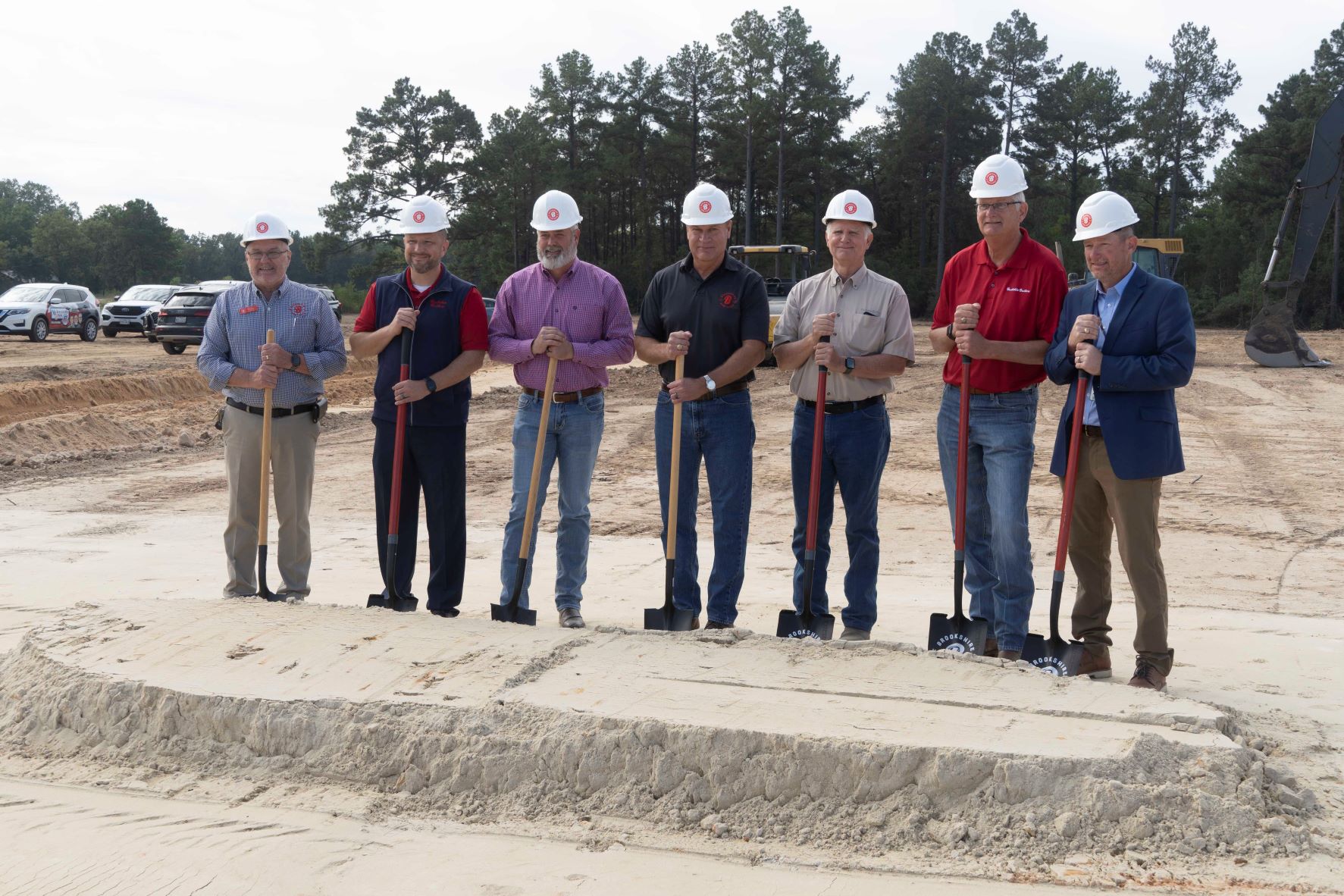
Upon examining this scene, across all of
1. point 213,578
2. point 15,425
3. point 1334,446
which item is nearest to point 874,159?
point 1334,446

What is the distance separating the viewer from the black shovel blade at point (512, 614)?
18.2ft

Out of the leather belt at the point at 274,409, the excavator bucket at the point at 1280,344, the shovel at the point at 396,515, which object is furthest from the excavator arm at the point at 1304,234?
the leather belt at the point at 274,409

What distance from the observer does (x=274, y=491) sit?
5902mm

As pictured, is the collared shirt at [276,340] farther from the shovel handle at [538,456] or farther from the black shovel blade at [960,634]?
the black shovel blade at [960,634]

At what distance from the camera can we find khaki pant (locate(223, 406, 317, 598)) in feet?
19.5

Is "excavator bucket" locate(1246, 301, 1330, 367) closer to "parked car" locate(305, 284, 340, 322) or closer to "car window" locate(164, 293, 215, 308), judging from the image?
"parked car" locate(305, 284, 340, 322)

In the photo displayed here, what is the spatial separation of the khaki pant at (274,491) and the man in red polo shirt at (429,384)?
49cm

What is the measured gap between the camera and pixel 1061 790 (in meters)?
3.58

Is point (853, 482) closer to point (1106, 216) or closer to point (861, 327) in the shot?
point (861, 327)

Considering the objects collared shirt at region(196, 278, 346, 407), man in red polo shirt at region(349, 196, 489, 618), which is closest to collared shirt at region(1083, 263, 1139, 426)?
man in red polo shirt at region(349, 196, 489, 618)

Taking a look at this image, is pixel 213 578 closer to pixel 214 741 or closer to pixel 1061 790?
pixel 214 741

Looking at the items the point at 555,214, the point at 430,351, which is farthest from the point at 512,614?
the point at 555,214

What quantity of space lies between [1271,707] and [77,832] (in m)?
4.54

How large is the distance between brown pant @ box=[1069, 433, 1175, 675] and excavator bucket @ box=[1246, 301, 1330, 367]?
1901 centimetres
